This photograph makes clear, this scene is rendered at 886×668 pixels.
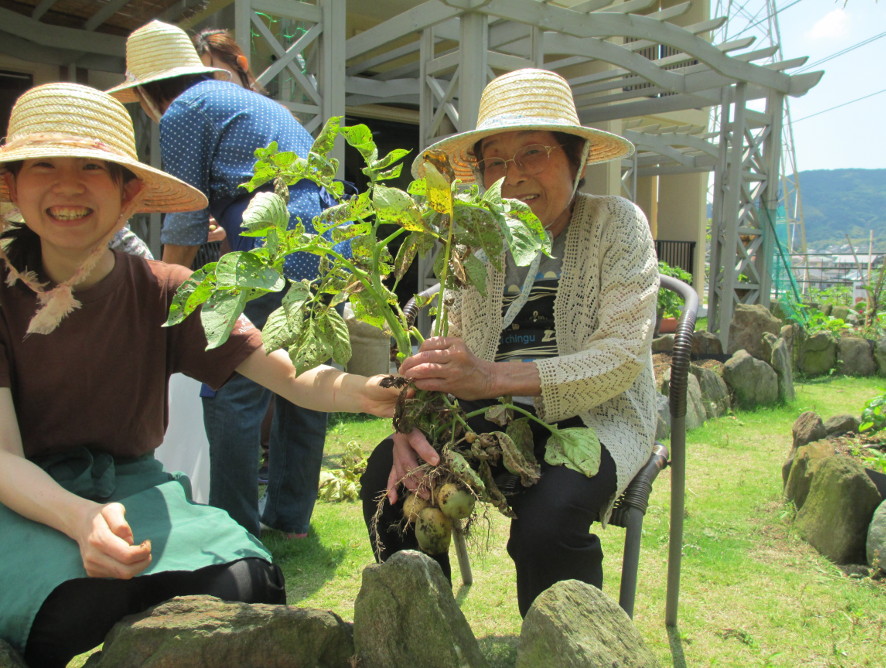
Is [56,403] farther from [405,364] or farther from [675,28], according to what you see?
[675,28]

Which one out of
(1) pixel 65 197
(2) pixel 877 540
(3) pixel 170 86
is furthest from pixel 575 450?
(3) pixel 170 86

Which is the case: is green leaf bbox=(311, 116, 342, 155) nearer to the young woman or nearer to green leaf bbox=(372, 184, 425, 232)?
green leaf bbox=(372, 184, 425, 232)

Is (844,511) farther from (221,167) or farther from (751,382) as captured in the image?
(751,382)

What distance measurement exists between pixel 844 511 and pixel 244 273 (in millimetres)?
2673

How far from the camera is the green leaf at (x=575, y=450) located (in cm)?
170

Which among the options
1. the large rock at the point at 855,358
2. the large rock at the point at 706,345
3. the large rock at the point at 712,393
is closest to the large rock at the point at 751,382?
the large rock at the point at 712,393

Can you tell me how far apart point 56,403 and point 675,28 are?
20.7ft

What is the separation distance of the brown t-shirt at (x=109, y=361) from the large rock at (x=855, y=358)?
25.2 feet

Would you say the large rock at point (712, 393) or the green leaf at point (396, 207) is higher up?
the green leaf at point (396, 207)

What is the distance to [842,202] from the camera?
15675 cm

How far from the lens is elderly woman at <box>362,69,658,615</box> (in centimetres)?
167

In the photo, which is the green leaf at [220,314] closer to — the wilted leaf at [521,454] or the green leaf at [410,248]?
the green leaf at [410,248]

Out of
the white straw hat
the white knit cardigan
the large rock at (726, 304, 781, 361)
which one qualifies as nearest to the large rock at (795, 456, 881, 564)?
the white knit cardigan

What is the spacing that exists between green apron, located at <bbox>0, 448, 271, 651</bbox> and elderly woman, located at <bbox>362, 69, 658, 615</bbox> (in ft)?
1.29
